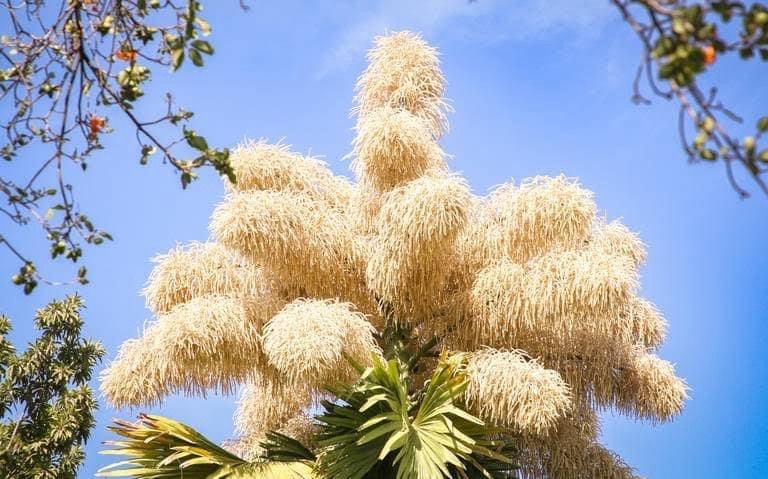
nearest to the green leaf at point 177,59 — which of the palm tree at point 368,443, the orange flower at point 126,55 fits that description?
the orange flower at point 126,55

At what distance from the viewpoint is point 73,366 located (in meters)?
7.99

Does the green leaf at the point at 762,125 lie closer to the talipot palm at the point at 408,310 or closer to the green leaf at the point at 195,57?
the green leaf at the point at 195,57

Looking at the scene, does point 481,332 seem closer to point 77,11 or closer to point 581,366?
point 581,366

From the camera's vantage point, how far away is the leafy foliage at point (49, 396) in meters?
7.52

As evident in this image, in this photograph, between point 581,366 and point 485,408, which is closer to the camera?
point 485,408

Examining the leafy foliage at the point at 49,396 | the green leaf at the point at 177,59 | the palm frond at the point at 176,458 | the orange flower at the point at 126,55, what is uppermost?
the leafy foliage at the point at 49,396

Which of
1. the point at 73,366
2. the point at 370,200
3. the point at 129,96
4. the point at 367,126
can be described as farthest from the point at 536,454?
the point at 129,96

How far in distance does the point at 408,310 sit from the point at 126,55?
4.22 meters

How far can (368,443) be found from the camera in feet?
16.1

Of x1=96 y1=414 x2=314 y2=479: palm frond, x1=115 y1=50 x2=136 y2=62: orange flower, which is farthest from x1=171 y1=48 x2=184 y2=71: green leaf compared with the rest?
x1=96 y1=414 x2=314 y2=479: palm frond

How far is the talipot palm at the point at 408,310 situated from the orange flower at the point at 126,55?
2882mm

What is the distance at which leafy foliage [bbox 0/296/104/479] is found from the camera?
7520 millimetres

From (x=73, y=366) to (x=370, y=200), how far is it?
11.7ft

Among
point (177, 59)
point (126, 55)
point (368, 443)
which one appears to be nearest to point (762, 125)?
point (177, 59)
